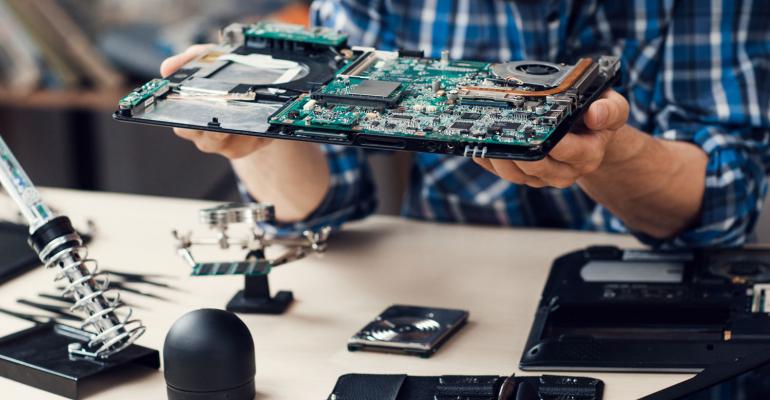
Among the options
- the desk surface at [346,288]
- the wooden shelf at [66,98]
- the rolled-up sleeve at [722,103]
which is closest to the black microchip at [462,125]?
the desk surface at [346,288]

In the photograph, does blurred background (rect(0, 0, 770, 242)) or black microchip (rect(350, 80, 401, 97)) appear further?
blurred background (rect(0, 0, 770, 242))

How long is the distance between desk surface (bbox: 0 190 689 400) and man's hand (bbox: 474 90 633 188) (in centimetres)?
15

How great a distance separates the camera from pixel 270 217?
3.65ft

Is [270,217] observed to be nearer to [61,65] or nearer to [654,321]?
[654,321]

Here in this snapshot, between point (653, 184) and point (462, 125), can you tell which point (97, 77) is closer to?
point (653, 184)

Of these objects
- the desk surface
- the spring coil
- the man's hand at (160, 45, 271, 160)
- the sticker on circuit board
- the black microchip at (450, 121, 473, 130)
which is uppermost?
the black microchip at (450, 121, 473, 130)

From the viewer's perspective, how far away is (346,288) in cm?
119

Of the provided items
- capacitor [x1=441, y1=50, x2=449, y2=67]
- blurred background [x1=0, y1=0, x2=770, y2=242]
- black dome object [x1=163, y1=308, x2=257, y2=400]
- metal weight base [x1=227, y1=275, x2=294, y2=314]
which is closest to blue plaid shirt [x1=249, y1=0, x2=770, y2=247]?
metal weight base [x1=227, y1=275, x2=294, y2=314]

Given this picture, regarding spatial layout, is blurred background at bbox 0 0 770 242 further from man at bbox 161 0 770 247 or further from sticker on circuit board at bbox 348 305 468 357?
sticker on circuit board at bbox 348 305 468 357

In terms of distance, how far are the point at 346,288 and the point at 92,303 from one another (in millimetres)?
294

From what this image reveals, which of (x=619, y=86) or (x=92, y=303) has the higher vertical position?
(x=619, y=86)

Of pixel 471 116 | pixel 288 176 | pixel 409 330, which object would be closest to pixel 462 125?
pixel 471 116

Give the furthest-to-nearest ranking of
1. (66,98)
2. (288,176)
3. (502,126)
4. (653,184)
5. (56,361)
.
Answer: (66,98) → (288,176) → (653,184) → (56,361) → (502,126)

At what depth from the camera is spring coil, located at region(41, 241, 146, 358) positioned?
0.98 m
